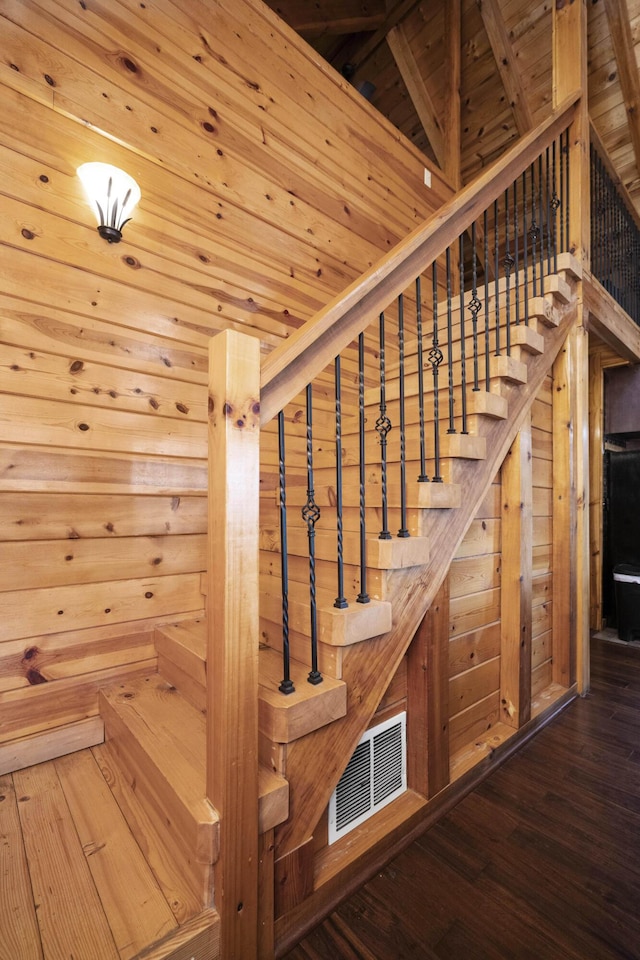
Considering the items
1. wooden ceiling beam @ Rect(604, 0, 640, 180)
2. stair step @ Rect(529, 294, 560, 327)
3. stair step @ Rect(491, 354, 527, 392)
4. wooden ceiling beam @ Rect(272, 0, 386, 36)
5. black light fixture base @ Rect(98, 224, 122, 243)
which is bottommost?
stair step @ Rect(491, 354, 527, 392)

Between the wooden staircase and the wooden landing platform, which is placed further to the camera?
the wooden staircase

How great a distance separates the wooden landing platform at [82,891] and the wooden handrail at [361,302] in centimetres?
112

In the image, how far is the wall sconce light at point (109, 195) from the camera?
1609 mm

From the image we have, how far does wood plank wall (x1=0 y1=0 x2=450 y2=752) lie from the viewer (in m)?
1.55

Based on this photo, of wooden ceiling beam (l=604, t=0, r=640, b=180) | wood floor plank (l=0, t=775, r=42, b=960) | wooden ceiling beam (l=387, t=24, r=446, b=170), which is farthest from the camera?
wooden ceiling beam (l=387, t=24, r=446, b=170)

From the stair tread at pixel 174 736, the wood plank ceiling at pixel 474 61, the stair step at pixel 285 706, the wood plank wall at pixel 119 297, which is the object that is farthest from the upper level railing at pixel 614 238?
the stair tread at pixel 174 736

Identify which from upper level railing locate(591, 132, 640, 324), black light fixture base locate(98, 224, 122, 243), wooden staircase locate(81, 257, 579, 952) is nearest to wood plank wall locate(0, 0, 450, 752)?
black light fixture base locate(98, 224, 122, 243)

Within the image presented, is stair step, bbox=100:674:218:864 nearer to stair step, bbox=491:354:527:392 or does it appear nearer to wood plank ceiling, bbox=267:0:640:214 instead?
stair step, bbox=491:354:527:392

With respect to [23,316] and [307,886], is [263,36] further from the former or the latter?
[307,886]

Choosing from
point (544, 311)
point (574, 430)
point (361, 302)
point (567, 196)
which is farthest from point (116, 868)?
point (567, 196)

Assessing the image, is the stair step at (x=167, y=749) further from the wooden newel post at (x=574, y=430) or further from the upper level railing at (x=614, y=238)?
the upper level railing at (x=614, y=238)

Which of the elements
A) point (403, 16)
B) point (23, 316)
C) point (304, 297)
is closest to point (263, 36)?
point (304, 297)

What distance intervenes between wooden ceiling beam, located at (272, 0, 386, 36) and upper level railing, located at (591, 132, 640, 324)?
2320 millimetres

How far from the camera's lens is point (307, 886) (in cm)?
118
